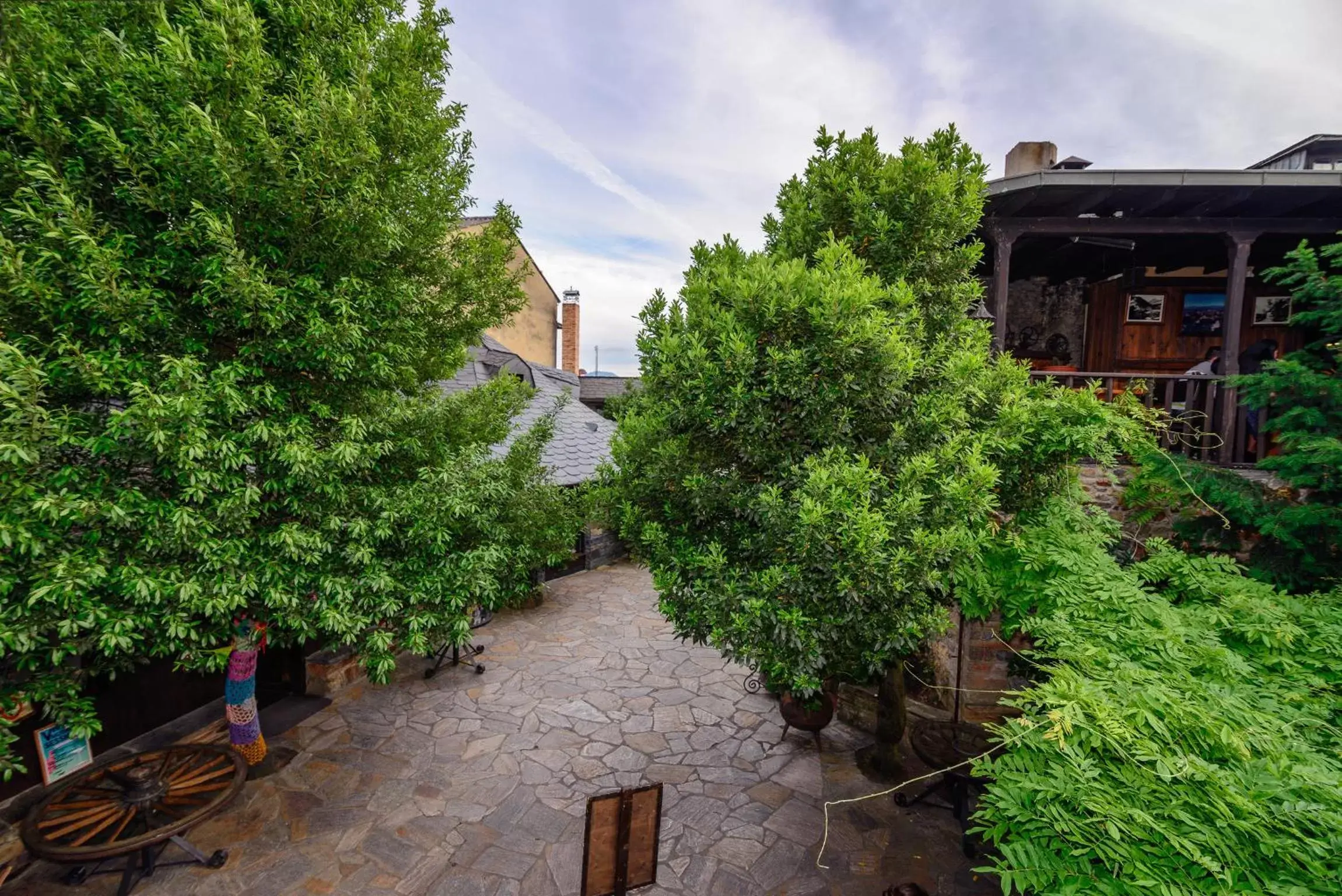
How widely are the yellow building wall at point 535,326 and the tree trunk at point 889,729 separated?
57.9 ft

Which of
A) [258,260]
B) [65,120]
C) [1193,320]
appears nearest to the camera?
[65,120]

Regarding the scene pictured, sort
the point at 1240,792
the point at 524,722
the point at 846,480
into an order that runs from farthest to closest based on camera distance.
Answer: the point at 524,722
the point at 846,480
the point at 1240,792

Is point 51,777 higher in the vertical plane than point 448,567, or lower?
lower

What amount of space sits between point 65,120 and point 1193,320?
15154 millimetres

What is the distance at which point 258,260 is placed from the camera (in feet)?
12.6

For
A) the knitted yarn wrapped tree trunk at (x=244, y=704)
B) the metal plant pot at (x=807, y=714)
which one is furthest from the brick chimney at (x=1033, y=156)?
the knitted yarn wrapped tree trunk at (x=244, y=704)

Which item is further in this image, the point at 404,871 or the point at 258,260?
the point at 404,871

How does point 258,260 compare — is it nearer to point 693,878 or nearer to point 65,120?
point 65,120

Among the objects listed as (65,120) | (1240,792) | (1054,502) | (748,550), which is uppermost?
(65,120)

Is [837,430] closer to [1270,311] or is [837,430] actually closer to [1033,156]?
[1033,156]

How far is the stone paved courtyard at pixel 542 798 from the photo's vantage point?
4.73 meters

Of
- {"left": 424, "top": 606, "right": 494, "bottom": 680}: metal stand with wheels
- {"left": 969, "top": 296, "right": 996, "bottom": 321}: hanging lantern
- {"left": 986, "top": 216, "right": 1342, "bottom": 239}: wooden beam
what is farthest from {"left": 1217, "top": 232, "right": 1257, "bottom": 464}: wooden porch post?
{"left": 424, "top": 606, "right": 494, "bottom": 680}: metal stand with wheels

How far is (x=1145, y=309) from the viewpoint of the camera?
10078 millimetres

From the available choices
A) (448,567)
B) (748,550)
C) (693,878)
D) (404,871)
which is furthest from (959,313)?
(404,871)
